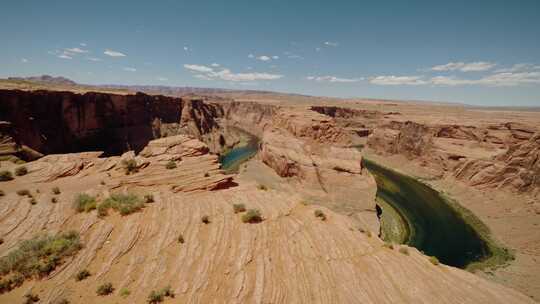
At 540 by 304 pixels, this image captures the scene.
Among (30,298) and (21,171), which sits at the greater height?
(21,171)

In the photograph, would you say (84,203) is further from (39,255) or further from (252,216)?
(252,216)

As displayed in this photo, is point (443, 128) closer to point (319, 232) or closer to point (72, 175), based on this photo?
point (319, 232)

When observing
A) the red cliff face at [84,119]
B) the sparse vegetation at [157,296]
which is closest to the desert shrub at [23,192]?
the sparse vegetation at [157,296]

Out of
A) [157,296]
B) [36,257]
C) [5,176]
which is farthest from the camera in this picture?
[5,176]

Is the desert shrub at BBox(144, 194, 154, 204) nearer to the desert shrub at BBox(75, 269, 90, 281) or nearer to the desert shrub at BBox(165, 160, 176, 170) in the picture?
the desert shrub at BBox(165, 160, 176, 170)

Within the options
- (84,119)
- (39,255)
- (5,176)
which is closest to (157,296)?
(39,255)

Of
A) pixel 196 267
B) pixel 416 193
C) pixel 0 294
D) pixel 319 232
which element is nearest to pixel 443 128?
pixel 416 193

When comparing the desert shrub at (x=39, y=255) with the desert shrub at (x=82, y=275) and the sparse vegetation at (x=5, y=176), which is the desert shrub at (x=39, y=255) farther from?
the sparse vegetation at (x=5, y=176)
